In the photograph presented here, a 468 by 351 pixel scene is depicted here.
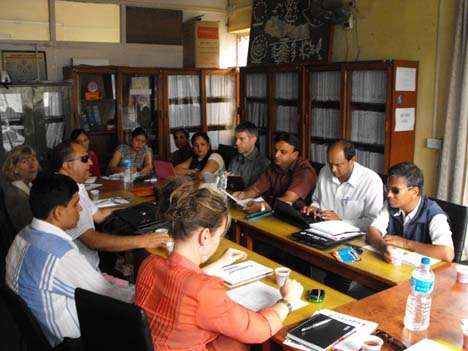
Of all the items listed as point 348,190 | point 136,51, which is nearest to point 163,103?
point 136,51

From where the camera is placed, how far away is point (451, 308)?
1853 millimetres

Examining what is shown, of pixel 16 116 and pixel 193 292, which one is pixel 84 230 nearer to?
pixel 193 292

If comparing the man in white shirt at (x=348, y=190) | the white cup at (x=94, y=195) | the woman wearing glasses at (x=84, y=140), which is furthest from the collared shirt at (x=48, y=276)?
the woman wearing glasses at (x=84, y=140)

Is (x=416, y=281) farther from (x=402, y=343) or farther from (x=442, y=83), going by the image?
(x=442, y=83)

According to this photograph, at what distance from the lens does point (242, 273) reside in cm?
219

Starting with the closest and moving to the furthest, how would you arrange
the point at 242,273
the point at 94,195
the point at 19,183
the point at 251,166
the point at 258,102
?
the point at 242,273, the point at 19,183, the point at 94,195, the point at 251,166, the point at 258,102

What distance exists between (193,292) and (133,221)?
166cm

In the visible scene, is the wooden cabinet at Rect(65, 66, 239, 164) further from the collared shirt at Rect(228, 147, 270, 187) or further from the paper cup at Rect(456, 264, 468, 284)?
the paper cup at Rect(456, 264, 468, 284)

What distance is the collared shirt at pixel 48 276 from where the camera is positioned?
71.4 inches

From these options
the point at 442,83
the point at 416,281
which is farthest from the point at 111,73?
the point at 416,281

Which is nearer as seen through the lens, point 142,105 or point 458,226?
point 458,226

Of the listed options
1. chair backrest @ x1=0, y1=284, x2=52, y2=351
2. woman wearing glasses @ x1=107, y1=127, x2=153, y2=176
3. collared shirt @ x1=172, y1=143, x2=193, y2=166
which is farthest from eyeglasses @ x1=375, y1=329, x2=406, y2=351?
collared shirt @ x1=172, y1=143, x2=193, y2=166

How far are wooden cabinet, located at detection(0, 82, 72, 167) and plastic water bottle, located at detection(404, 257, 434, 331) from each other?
180 inches

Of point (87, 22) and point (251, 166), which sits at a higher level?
point (87, 22)
